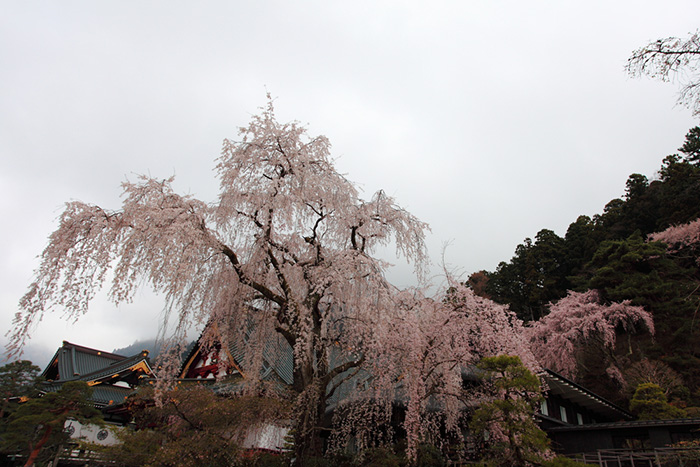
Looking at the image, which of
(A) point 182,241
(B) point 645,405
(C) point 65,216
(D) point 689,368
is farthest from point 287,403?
(D) point 689,368

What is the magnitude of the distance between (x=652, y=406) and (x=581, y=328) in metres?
9.18

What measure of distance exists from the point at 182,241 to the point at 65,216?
1.92 metres

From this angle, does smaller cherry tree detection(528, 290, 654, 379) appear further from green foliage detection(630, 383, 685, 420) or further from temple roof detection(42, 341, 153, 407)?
temple roof detection(42, 341, 153, 407)

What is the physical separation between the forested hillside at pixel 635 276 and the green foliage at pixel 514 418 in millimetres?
5558

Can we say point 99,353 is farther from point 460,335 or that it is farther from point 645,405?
point 645,405

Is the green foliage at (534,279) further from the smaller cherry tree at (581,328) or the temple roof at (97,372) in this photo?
the temple roof at (97,372)

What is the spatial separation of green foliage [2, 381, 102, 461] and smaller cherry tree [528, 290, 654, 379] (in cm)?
2091

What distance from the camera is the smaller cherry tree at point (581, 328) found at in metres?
20.7

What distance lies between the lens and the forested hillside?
58.2ft

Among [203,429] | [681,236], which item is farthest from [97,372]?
[681,236]

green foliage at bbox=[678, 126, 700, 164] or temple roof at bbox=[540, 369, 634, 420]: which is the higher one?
green foliage at bbox=[678, 126, 700, 164]

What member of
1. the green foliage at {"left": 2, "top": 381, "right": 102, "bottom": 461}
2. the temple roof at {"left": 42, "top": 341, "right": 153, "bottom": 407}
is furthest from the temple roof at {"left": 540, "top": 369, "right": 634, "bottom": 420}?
the temple roof at {"left": 42, "top": 341, "right": 153, "bottom": 407}

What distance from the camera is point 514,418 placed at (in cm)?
718

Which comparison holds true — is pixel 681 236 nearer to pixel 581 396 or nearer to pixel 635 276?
pixel 635 276
